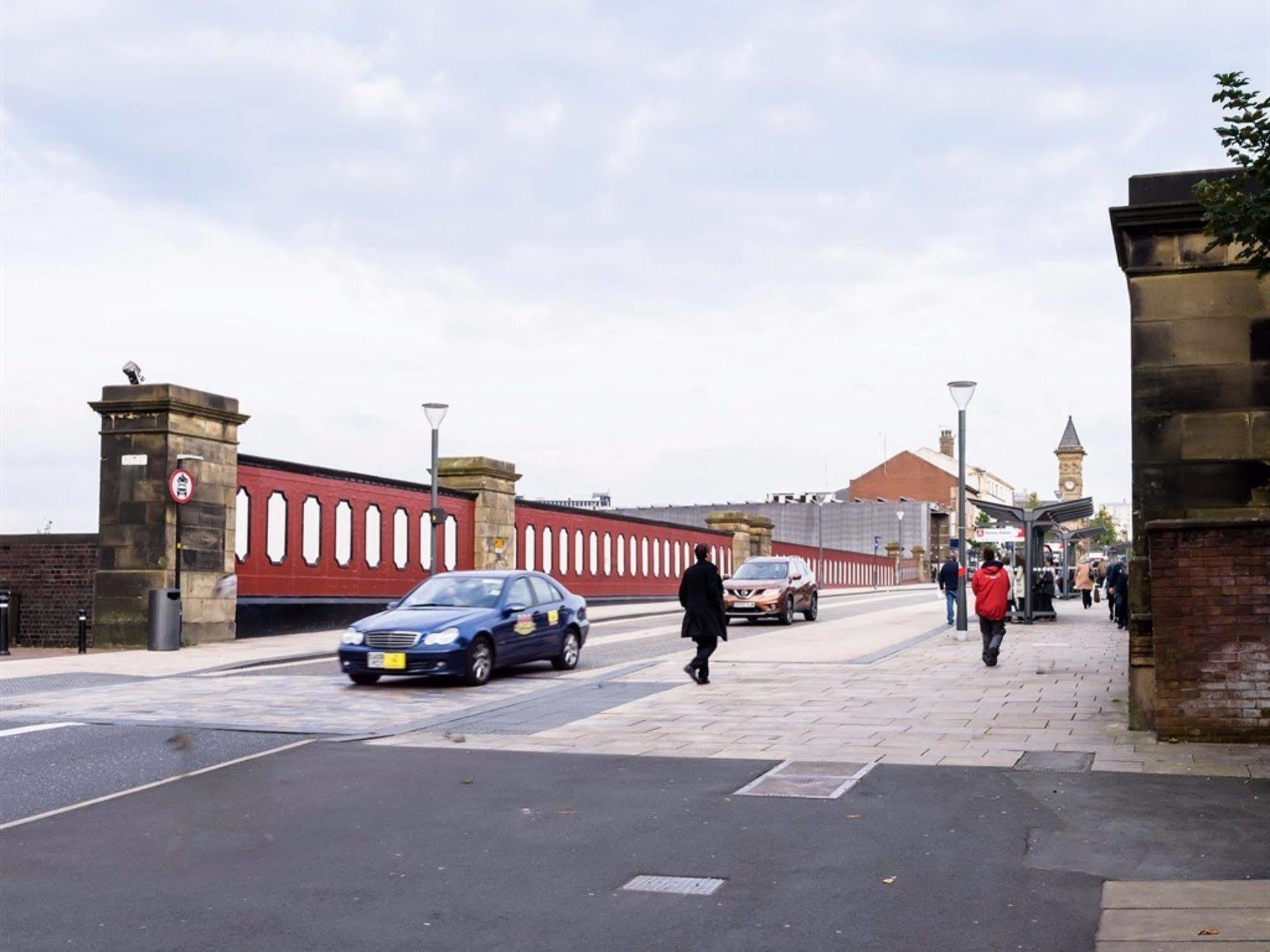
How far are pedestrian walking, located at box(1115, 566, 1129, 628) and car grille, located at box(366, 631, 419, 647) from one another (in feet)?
51.8

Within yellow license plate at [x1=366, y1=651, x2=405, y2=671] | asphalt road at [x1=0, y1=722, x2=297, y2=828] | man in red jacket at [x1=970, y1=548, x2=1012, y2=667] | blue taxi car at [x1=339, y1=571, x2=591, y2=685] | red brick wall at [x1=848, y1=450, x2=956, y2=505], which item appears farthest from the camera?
red brick wall at [x1=848, y1=450, x2=956, y2=505]

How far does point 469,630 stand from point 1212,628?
868 cm

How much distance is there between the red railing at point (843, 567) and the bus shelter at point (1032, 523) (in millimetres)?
35045

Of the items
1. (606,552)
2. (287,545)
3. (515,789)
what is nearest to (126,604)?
(287,545)

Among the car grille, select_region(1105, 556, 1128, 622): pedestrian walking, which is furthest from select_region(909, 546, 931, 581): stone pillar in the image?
the car grille

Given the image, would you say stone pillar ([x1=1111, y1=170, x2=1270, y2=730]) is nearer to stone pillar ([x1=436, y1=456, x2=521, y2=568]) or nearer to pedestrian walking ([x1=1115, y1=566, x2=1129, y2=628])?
pedestrian walking ([x1=1115, y1=566, x2=1129, y2=628])

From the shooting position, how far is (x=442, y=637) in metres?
16.3

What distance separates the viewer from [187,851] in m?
7.42

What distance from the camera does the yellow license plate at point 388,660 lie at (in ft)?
52.9

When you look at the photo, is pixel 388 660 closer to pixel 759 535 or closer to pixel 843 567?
pixel 759 535

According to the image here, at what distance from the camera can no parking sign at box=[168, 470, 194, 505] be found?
23.3 meters

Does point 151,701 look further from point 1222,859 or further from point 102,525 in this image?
point 1222,859

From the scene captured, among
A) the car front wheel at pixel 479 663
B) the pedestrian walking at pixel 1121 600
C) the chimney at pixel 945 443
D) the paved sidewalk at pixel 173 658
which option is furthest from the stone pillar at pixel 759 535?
the chimney at pixel 945 443

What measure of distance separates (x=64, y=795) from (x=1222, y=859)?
6.98 metres
